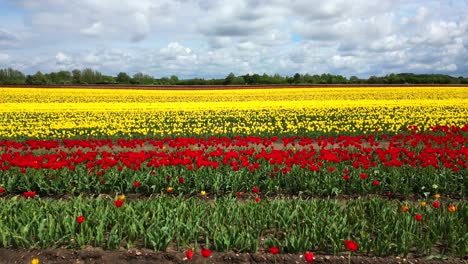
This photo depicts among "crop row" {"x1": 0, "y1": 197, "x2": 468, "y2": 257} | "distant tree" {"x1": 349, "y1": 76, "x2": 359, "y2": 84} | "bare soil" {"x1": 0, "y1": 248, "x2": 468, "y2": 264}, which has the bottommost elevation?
"bare soil" {"x1": 0, "y1": 248, "x2": 468, "y2": 264}

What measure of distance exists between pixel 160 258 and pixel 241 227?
43.5 inches

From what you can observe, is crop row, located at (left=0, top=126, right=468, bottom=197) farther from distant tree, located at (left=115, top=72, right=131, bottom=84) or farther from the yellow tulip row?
distant tree, located at (left=115, top=72, right=131, bottom=84)

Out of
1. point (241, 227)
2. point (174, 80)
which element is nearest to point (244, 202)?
point (241, 227)

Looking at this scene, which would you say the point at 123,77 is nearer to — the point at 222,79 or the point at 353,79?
the point at 222,79

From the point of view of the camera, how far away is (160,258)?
468cm

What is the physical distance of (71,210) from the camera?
5738 millimetres

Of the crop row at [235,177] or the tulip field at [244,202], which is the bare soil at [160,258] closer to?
the tulip field at [244,202]

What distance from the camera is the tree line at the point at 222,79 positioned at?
57000mm

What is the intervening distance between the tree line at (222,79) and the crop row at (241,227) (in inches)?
2168

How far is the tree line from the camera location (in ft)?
187

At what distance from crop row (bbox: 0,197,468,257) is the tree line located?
55078mm

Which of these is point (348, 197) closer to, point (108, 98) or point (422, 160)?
point (422, 160)

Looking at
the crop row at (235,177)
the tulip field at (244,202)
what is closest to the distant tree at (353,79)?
the tulip field at (244,202)

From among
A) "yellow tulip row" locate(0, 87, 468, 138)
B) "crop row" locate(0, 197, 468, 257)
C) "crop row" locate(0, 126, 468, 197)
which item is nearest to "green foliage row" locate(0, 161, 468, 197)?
"crop row" locate(0, 126, 468, 197)
